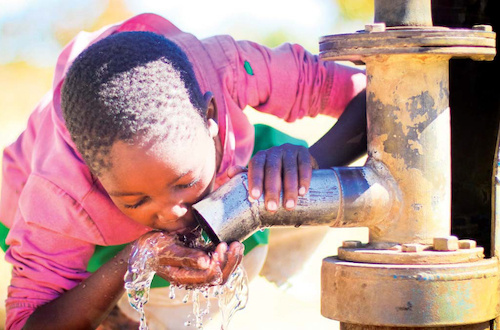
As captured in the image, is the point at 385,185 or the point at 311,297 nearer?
the point at 385,185

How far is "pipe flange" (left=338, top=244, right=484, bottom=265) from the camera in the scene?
1.48 metres

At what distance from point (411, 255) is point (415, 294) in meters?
0.08

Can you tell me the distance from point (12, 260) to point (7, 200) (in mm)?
372

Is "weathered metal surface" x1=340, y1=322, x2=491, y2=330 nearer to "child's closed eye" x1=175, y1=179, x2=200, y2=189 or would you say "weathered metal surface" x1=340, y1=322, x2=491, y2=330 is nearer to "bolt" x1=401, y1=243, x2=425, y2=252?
"bolt" x1=401, y1=243, x2=425, y2=252

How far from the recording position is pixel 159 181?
1832 millimetres

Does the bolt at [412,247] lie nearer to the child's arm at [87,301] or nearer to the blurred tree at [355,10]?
the child's arm at [87,301]

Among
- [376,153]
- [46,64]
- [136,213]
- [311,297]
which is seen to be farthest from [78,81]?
[46,64]

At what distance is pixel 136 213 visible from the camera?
191cm

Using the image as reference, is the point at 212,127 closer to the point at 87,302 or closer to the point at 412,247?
the point at 87,302

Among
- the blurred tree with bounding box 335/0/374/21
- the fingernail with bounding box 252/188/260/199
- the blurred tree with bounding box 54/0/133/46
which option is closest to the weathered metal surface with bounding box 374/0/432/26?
the fingernail with bounding box 252/188/260/199

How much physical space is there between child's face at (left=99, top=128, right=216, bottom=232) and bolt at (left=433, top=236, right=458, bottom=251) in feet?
2.04

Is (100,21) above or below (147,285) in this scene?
above

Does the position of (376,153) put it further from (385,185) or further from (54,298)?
(54,298)

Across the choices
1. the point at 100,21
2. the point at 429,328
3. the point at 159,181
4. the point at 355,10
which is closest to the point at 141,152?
the point at 159,181
